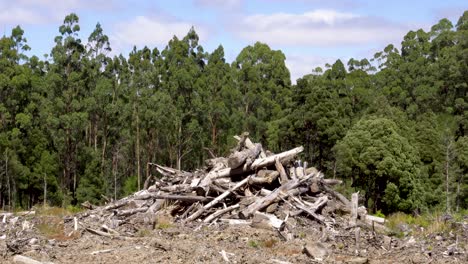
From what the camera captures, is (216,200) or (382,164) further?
(382,164)

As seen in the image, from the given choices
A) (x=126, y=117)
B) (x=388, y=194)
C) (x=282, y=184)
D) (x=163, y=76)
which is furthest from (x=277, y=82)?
(x=282, y=184)

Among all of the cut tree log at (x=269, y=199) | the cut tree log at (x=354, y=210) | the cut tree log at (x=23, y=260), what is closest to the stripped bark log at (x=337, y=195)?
the cut tree log at (x=354, y=210)

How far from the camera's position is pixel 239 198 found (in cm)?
1455

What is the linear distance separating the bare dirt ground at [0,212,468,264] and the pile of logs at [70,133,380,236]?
42 centimetres

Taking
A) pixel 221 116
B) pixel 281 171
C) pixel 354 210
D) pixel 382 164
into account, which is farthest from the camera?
pixel 221 116

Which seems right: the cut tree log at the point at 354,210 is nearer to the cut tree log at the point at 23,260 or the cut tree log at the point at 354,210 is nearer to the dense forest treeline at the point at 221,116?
the cut tree log at the point at 23,260

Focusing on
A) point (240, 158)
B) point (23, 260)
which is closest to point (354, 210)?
point (240, 158)

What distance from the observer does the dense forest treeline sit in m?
40.8

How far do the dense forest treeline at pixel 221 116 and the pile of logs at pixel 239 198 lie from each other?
23.2m

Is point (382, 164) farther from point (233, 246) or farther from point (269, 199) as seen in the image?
point (233, 246)

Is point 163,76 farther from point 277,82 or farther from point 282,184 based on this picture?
point 282,184

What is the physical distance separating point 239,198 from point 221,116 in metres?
36.6

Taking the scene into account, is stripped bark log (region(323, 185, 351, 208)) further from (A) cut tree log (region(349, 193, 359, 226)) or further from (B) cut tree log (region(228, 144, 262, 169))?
(B) cut tree log (region(228, 144, 262, 169))

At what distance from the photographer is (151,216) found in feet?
44.5
